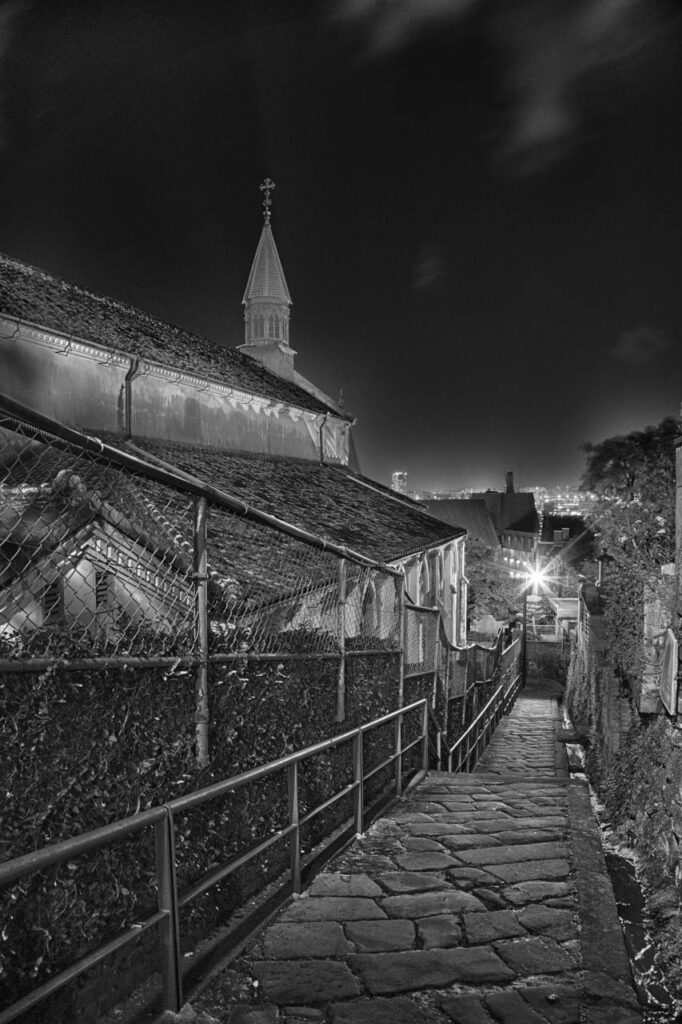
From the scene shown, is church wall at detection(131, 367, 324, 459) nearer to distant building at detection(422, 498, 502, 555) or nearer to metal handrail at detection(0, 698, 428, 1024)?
metal handrail at detection(0, 698, 428, 1024)

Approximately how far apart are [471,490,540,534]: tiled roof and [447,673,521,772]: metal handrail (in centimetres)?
6013

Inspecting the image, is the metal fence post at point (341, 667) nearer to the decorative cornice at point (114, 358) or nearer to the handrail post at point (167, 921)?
the handrail post at point (167, 921)

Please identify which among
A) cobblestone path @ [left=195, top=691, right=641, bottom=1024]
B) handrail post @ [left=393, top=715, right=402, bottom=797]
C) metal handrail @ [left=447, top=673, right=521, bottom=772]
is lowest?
metal handrail @ [left=447, top=673, right=521, bottom=772]

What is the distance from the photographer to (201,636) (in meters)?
4.10

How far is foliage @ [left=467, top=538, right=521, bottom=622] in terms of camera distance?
1471 inches

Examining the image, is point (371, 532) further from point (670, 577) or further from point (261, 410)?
point (670, 577)

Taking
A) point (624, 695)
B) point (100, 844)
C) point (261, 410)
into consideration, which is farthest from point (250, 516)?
point (261, 410)

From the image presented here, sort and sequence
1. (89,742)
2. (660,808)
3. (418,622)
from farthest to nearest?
(418,622) < (660,808) < (89,742)

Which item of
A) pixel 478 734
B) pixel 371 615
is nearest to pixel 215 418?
pixel 478 734

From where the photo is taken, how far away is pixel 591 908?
4754 millimetres

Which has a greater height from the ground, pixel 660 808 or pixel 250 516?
pixel 250 516

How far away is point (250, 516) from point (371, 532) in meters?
14.2

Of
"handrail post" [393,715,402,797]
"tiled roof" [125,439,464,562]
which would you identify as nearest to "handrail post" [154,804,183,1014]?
"handrail post" [393,715,402,797]

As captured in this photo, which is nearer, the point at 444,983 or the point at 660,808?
the point at 444,983
